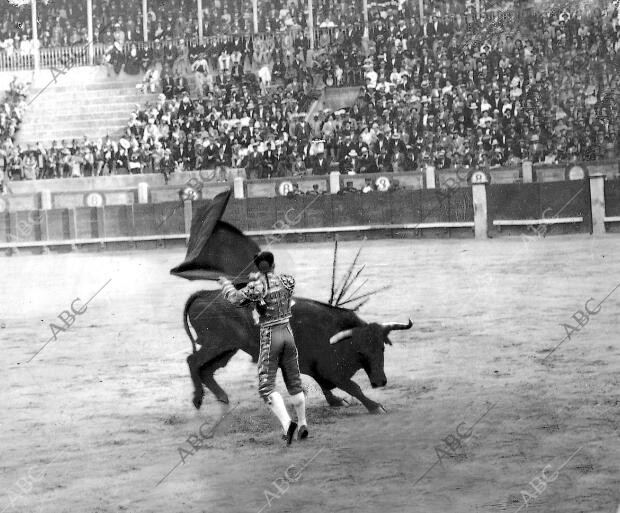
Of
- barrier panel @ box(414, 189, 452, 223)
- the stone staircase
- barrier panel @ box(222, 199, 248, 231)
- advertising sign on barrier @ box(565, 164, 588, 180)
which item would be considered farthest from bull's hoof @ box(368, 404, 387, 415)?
the stone staircase

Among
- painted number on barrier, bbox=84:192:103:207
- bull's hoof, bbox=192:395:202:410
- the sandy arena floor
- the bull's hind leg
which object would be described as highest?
painted number on barrier, bbox=84:192:103:207

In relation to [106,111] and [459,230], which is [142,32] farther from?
[459,230]

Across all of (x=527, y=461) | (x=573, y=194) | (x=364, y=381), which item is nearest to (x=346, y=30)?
(x=573, y=194)

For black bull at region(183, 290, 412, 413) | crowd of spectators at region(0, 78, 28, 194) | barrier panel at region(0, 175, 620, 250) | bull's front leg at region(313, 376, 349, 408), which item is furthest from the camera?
crowd of spectators at region(0, 78, 28, 194)

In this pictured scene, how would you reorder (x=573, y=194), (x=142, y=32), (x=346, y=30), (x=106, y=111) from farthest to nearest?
(x=142, y=32)
(x=106, y=111)
(x=346, y=30)
(x=573, y=194)

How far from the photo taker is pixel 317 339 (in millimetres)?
7039

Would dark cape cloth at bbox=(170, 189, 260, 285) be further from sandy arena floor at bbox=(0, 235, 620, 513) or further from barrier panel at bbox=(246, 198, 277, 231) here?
barrier panel at bbox=(246, 198, 277, 231)

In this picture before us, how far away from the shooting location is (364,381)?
8.32m

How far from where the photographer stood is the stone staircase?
95.2ft

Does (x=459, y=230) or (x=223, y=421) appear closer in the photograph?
(x=223, y=421)

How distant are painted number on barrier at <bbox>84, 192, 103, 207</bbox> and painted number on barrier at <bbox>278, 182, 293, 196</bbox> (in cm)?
Result: 426

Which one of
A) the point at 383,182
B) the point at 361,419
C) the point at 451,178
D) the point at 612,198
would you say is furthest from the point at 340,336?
the point at 383,182

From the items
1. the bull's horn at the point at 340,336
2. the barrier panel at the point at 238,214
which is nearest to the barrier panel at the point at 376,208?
the barrier panel at the point at 238,214

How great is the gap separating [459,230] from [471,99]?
9.07 ft
